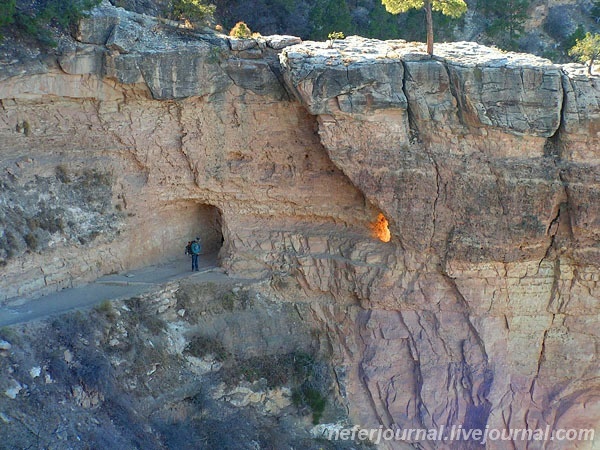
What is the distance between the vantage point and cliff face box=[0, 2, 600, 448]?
2020 cm

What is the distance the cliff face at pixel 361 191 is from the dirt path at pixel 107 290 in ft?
1.42

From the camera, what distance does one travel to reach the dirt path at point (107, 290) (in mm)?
19953

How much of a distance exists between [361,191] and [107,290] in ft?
27.3

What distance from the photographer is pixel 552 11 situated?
126 ft

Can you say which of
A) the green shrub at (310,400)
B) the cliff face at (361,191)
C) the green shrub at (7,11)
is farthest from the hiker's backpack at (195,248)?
the green shrub at (7,11)

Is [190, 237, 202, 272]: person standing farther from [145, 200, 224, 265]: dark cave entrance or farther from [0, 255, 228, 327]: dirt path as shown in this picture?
[145, 200, 224, 265]: dark cave entrance

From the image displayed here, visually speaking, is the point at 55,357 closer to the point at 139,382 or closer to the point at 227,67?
the point at 139,382

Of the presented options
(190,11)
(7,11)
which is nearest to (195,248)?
(190,11)

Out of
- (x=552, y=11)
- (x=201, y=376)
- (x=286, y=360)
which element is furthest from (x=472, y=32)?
(x=201, y=376)

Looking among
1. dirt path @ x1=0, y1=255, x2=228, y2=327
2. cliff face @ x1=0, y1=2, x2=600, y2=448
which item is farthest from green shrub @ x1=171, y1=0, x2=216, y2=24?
dirt path @ x1=0, y1=255, x2=228, y2=327

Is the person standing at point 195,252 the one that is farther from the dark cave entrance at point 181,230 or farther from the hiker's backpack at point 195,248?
the dark cave entrance at point 181,230

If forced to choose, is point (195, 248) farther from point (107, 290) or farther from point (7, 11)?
point (7, 11)

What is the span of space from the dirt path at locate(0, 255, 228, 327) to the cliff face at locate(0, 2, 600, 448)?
1.42 ft

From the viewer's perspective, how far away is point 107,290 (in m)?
22.1
